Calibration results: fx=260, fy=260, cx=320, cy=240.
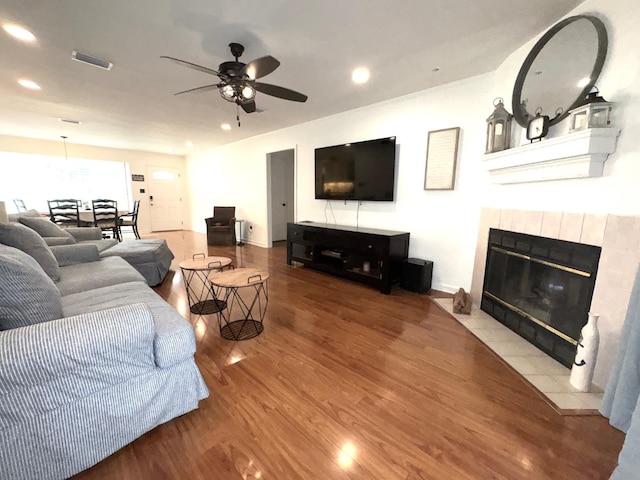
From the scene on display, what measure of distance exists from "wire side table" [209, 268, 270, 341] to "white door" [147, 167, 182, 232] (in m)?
6.28

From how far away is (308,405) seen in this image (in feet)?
4.91

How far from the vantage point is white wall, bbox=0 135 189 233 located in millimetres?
5938

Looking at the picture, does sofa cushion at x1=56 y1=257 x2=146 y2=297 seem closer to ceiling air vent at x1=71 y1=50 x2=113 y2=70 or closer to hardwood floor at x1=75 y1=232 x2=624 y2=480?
hardwood floor at x1=75 y1=232 x2=624 y2=480

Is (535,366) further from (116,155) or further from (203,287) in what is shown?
(116,155)

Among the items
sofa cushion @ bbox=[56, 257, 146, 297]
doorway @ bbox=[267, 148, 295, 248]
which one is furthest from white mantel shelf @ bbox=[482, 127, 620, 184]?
doorway @ bbox=[267, 148, 295, 248]

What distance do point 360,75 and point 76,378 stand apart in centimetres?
322

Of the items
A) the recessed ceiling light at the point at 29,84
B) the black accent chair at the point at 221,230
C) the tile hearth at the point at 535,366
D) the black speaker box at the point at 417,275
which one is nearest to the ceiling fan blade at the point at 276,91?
the black speaker box at the point at 417,275

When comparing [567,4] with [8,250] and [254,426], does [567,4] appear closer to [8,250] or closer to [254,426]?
[254,426]

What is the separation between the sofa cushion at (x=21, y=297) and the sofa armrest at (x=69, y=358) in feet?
0.59

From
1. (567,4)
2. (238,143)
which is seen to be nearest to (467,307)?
(567,4)

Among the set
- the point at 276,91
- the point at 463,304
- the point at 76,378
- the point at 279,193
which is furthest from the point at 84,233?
the point at 463,304

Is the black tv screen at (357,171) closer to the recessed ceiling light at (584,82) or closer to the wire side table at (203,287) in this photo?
the recessed ceiling light at (584,82)

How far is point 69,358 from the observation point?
1.01m

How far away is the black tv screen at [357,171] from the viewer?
137 inches
